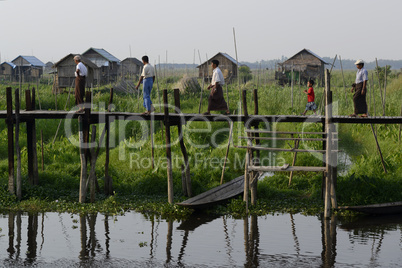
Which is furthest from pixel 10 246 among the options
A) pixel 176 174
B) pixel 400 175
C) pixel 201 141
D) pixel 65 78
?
pixel 65 78

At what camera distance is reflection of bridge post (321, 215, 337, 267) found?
904cm

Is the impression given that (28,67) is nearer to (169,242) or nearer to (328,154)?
(328,154)

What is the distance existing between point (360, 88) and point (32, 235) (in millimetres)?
7341

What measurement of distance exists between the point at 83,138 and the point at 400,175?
24.3ft

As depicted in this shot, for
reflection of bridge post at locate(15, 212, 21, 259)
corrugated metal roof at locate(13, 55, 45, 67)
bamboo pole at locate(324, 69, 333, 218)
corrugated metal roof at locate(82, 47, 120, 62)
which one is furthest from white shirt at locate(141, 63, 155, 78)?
corrugated metal roof at locate(13, 55, 45, 67)

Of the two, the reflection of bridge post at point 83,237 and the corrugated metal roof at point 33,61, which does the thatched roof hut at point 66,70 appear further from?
the reflection of bridge post at point 83,237

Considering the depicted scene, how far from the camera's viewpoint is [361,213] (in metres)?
11.9

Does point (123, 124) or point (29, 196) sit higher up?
point (123, 124)

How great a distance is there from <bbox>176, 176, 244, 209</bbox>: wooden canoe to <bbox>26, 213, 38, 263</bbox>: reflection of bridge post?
287 centimetres

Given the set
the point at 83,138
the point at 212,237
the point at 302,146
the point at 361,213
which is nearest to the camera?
the point at 212,237

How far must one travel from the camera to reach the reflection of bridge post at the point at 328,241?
904cm

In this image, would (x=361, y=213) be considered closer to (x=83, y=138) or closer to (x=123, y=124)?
(x=83, y=138)

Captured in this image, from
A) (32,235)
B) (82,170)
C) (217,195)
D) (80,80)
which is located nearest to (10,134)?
(82,170)

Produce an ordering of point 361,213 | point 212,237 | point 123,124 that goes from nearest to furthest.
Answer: point 212,237, point 361,213, point 123,124
